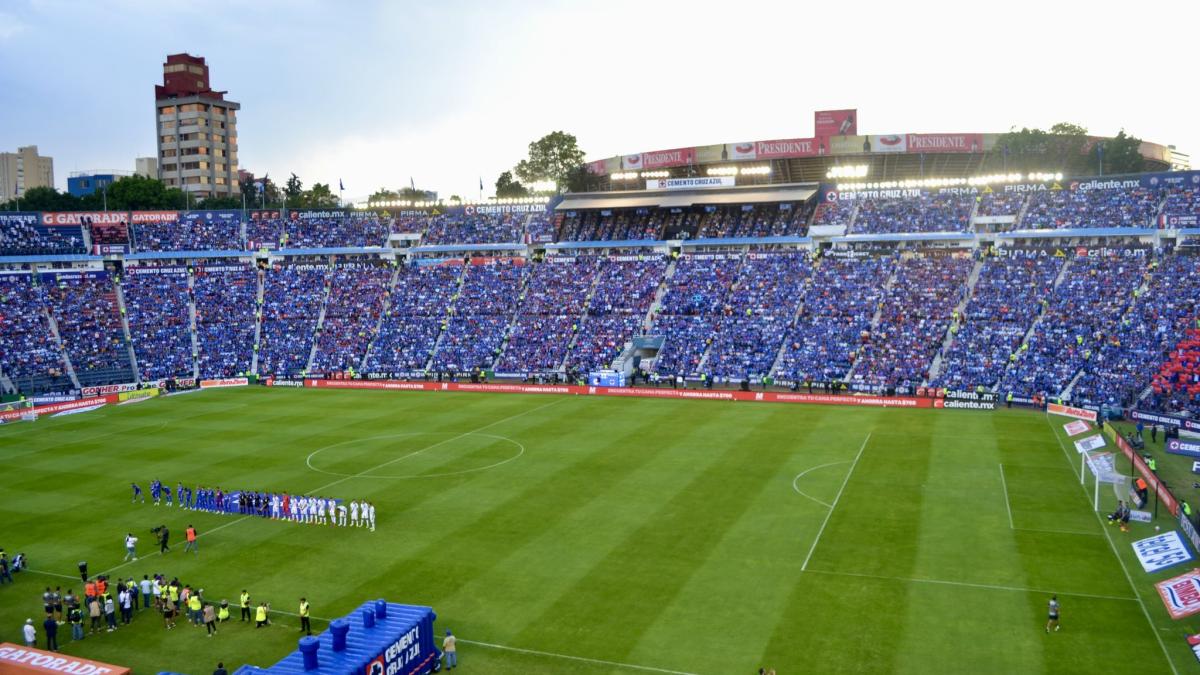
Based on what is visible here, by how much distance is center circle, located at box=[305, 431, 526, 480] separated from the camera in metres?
41.6

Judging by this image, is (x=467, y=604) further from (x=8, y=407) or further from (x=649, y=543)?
(x=8, y=407)

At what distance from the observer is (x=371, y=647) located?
790 inches

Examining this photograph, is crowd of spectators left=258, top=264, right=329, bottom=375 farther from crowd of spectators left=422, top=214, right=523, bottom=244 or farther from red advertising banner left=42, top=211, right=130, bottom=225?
red advertising banner left=42, top=211, right=130, bottom=225

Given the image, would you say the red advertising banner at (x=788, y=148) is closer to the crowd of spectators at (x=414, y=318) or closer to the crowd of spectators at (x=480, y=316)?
the crowd of spectators at (x=480, y=316)

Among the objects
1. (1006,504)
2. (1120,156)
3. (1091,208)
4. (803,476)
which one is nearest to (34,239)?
(803,476)

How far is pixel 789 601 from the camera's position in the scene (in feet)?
83.3

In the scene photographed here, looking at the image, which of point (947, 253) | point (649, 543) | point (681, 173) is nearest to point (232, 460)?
point (649, 543)

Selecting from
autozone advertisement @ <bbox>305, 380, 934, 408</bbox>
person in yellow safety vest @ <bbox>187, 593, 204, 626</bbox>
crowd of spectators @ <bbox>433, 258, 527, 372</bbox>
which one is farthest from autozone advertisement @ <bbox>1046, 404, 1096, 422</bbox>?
person in yellow safety vest @ <bbox>187, 593, 204, 626</bbox>

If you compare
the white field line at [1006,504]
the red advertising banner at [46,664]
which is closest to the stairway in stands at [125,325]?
the red advertising banner at [46,664]

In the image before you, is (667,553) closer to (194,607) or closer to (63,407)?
(194,607)

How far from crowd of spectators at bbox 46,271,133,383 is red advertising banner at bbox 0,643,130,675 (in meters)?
58.5

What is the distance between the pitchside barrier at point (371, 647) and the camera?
19125 millimetres

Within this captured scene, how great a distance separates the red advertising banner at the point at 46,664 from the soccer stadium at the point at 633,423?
0.29 ft

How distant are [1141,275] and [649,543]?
167ft
